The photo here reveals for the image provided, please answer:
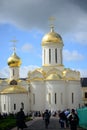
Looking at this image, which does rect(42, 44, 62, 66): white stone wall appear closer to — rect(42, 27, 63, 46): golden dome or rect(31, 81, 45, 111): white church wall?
rect(42, 27, 63, 46): golden dome

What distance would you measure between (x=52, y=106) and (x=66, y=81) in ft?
14.6

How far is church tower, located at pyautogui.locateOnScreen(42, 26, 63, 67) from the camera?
6241 centimetres

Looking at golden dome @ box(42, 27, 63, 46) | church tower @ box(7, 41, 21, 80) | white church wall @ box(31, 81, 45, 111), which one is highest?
golden dome @ box(42, 27, 63, 46)

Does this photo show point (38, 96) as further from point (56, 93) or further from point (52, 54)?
point (52, 54)

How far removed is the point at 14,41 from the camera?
66875mm

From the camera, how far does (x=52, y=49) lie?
6250 cm

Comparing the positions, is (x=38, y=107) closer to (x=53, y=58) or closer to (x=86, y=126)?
(x=53, y=58)

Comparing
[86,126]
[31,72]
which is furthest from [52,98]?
[86,126]

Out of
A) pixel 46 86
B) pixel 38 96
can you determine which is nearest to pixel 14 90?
pixel 38 96

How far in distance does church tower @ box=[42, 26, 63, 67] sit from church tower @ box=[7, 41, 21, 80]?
3.95m

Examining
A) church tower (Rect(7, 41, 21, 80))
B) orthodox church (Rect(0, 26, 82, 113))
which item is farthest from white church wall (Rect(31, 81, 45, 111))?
church tower (Rect(7, 41, 21, 80))

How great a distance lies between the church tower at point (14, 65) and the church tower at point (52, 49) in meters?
3.95

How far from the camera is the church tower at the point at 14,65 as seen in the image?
6425 centimetres

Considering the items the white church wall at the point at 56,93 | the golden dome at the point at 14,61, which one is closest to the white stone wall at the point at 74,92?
the white church wall at the point at 56,93
